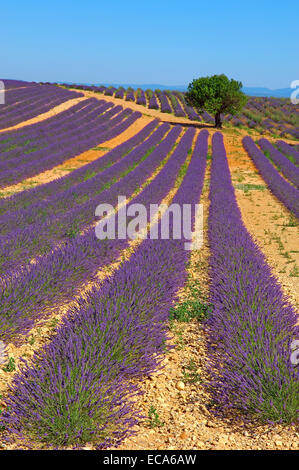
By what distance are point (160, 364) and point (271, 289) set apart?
170 cm

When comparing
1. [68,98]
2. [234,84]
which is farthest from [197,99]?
[68,98]

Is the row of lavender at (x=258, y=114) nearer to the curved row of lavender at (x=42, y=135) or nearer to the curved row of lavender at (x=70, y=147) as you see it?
the curved row of lavender at (x=70, y=147)

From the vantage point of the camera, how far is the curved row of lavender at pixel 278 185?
1036cm

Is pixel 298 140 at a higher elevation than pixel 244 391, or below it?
higher

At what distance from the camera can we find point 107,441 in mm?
2549

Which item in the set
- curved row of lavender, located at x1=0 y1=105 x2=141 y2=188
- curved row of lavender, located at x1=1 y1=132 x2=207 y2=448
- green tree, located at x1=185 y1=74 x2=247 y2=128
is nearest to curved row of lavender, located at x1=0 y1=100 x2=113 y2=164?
curved row of lavender, located at x1=0 y1=105 x2=141 y2=188

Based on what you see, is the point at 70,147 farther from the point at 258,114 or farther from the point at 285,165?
the point at 258,114

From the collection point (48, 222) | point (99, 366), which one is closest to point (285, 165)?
point (48, 222)

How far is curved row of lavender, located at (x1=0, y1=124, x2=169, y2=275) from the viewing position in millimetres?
5945

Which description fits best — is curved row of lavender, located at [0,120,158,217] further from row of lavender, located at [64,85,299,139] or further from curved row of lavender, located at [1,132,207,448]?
row of lavender, located at [64,85,299,139]

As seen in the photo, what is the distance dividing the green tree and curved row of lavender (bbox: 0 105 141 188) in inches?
199

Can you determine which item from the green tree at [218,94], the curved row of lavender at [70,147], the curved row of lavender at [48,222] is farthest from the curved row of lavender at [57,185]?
the green tree at [218,94]

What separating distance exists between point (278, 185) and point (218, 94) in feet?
55.3
